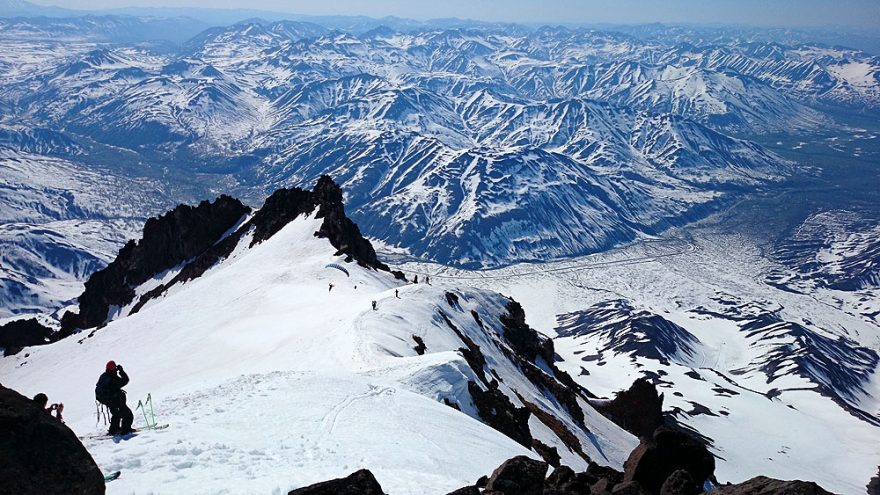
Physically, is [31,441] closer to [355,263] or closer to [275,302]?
[275,302]

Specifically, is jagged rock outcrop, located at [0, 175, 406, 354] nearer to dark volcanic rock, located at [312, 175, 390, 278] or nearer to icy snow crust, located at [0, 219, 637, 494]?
dark volcanic rock, located at [312, 175, 390, 278]

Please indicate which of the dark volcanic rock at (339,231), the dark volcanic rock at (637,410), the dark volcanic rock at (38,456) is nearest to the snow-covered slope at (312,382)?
the dark volcanic rock at (339,231)

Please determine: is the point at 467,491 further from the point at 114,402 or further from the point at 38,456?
the point at 114,402

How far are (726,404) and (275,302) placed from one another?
11725cm

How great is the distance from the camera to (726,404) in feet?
458

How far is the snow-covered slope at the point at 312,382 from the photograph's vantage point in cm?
2180

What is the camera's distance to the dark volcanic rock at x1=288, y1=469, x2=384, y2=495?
15.9m

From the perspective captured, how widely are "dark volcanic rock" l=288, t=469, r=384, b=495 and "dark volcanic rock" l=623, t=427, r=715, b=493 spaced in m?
11.0

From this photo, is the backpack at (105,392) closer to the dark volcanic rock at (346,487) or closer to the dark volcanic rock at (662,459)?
the dark volcanic rock at (346,487)

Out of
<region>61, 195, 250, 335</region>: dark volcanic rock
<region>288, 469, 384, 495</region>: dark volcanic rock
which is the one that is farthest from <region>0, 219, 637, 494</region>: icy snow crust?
<region>61, 195, 250, 335</region>: dark volcanic rock

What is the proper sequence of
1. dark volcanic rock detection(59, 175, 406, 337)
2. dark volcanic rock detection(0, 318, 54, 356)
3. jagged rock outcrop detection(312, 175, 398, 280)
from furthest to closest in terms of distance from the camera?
dark volcanic rock detection(59, 175, 406, 337) < dark volcanic rock detection(0, 318, 54, 356) < jagged rock outcrop detection(312, 175, 398, 280)

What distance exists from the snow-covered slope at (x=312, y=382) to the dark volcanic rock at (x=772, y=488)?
9.27m

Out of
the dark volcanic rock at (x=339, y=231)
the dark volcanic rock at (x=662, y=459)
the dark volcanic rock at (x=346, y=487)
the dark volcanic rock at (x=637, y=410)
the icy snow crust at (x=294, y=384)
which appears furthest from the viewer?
the dark volcanic rock at (x=339, y=231)

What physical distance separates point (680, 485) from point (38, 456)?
62.2 ft
